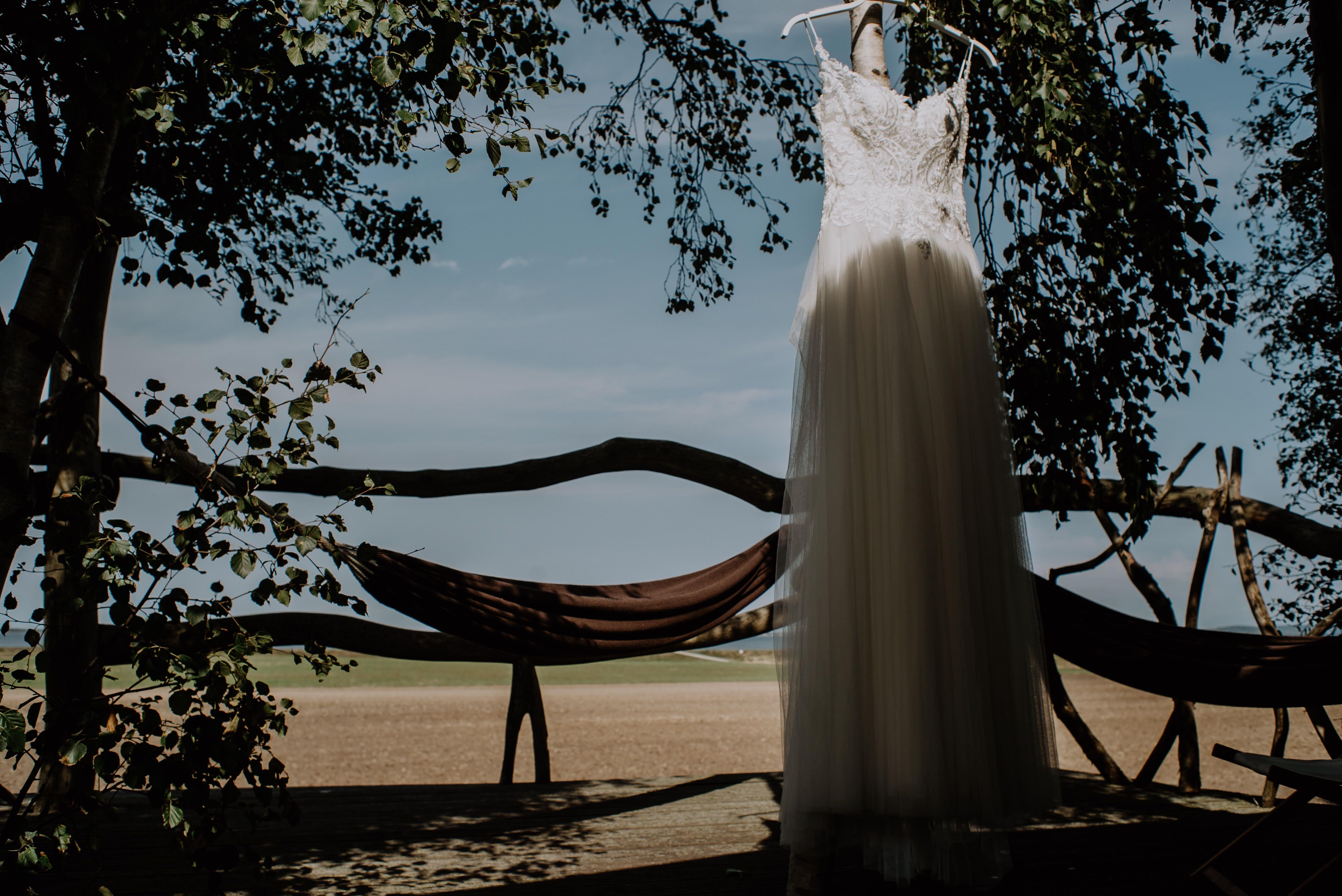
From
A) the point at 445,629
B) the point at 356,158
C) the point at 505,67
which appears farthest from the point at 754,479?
the point at 505,67

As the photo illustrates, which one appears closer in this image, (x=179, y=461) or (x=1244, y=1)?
(x=179, y=461)

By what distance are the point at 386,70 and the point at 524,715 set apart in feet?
10.1

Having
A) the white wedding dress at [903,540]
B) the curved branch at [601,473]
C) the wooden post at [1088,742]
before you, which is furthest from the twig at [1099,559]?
the white wedding dress at [903,540]

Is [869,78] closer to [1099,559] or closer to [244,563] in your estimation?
[244,563]

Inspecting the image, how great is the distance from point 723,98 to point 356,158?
6.15 ft

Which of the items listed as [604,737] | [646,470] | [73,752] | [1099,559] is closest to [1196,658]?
[1099,559]

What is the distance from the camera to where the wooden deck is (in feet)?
7.13

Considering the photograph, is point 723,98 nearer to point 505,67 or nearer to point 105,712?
point 505,67

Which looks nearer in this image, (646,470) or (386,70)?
(386,70)

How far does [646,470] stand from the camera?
3.94m

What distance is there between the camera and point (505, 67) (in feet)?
4.91

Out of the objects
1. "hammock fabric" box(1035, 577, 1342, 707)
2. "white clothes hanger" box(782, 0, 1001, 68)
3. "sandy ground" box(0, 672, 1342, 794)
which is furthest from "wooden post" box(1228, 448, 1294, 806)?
"sandy ground" box(0, 672, 1342, 794)

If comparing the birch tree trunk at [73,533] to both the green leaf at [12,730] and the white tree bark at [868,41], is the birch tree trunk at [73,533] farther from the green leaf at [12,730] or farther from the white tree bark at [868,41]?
the white tree bark at [868,41]

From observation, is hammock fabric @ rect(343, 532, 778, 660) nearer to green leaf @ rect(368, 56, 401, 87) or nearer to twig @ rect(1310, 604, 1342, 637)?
green leaf @ rect(368, 56, 401, 87)
